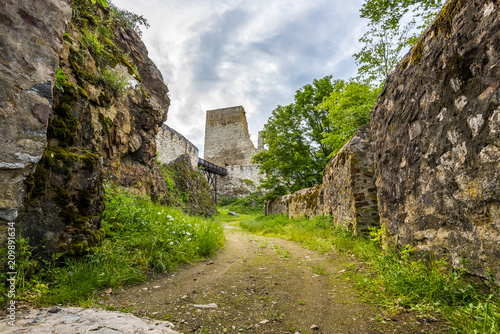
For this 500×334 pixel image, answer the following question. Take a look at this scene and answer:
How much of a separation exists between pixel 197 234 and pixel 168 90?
6.90 m

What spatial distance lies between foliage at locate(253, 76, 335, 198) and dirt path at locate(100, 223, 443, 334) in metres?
9.31

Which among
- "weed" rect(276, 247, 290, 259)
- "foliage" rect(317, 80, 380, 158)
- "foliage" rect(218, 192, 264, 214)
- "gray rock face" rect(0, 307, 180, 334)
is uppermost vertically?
"foliage" rect(317, 80, 380, 158)

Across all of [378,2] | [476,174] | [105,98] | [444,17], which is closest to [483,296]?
[476,174]

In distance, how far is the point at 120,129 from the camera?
5402 millimetres

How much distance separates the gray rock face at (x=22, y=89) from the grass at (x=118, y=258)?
532mm

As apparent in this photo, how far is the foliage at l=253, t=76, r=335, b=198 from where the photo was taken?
40.8 ft

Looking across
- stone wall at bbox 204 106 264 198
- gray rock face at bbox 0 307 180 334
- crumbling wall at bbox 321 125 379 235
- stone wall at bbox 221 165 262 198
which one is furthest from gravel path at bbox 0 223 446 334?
stone wall at bbox 204 106 264 198

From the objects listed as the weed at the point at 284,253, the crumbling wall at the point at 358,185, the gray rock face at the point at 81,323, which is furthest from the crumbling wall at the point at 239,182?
the gray rock face at the point at 81,323

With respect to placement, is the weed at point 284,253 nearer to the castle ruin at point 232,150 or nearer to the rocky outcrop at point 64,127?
the rocky outcrop at point 64,127

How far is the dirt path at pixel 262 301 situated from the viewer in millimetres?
1695

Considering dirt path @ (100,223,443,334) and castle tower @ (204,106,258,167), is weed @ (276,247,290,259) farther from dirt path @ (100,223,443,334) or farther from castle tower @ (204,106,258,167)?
castle tower @ (204,106,258,167)

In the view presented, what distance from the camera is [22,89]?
209cm

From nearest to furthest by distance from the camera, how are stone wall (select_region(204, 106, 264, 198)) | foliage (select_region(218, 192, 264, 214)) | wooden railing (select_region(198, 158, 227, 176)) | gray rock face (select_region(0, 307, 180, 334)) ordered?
gray rock face (select_region(0, 307, 180, 334)) < foliage (select_region(218, 192, 264, 214)) < wooden railing (select_region(198, 158, 227, 176)) < stone wall (select_region(204, 106, 264, 198))

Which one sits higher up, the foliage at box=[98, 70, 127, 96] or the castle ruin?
the castle ruin
